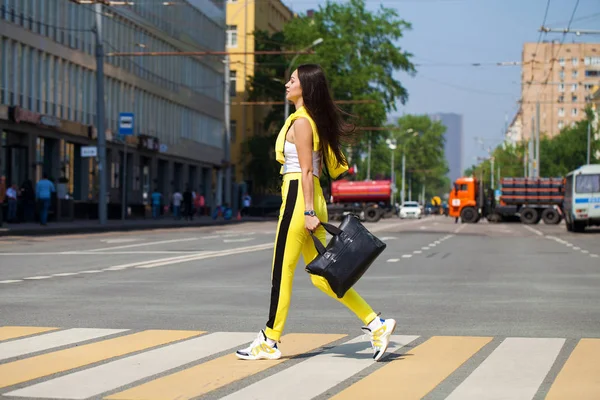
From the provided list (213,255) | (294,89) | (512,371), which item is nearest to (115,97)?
(213,255)

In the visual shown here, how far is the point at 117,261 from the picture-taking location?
2150cm

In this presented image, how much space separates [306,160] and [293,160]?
0.56 ft

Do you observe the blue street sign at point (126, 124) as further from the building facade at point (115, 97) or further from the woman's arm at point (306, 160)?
the woman's arm at point (306, 160)

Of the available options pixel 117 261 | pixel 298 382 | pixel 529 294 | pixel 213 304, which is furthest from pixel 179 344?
pixel 117 261

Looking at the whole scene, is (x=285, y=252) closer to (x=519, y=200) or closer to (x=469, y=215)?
(x=519, y=200)

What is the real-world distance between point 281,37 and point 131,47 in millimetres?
33456

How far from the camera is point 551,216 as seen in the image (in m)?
73.4

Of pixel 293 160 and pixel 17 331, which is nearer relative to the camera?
pixel 293 160

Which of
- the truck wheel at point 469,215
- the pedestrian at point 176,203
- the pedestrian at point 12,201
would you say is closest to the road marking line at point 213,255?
the pedestrian at point 12,201

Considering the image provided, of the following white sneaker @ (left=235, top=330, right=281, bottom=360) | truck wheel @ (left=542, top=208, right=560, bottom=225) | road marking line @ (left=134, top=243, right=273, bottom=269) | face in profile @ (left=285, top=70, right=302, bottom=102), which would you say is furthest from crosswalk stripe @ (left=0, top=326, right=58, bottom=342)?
truck wheel @ (left=542, top=208, right=560, bottom=225)

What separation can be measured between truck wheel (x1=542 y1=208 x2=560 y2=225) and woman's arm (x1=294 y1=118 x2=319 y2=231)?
66202 mm

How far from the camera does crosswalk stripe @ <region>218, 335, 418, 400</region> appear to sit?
6781 millimetres

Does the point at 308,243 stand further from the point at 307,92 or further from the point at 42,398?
the point at 42,398

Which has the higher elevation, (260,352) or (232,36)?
(232,36)
